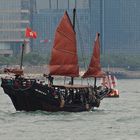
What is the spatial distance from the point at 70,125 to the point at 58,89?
1318 centimetres

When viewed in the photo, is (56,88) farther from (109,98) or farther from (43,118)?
(109,98)

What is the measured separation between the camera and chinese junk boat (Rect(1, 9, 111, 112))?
2866 inches

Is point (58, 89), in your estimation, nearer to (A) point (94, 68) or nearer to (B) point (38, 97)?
(B) point (38, 97)

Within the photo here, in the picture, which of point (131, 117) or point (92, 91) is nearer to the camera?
point (131, 117)

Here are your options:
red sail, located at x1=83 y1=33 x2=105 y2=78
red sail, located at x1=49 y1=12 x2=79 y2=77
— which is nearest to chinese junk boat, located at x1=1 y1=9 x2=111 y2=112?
red sail, located at x1=49 y1=12 x2=79 y2=77

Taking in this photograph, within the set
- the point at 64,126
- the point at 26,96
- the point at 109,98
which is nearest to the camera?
the point at 64,126

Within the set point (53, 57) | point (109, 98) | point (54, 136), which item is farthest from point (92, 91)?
point (109, 98)

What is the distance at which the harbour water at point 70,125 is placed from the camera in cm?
5412

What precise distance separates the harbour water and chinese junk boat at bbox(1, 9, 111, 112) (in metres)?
0.99

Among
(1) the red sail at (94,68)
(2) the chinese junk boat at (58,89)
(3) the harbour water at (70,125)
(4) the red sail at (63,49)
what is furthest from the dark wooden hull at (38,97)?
(1) the red sail at (94,68)

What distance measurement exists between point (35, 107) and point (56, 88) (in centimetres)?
245

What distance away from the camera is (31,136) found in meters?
53.8

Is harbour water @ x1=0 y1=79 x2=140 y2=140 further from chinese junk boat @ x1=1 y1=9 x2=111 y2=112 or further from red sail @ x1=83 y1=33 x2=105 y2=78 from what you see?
red sail @ x1=83 y1=33 x2=105 y2=78

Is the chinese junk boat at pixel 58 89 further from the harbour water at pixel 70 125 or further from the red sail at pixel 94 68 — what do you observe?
the red sail at pixel 94 68
